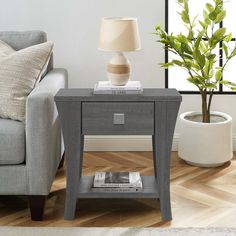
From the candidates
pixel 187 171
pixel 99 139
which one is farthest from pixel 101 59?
pixel 187 171

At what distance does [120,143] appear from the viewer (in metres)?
4.25

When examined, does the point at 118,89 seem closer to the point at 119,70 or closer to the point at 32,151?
the point at 119,70

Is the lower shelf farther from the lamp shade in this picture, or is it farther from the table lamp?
the lamp shade

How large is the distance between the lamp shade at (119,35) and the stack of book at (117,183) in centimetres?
68

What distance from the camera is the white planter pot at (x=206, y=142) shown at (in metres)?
3.81

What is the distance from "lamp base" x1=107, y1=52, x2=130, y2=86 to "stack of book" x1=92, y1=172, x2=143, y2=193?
19.5 inches

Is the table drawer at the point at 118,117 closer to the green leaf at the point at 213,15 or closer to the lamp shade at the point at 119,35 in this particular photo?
the lamp shade at the point at 119,35

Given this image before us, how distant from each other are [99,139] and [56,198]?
3.09 ft

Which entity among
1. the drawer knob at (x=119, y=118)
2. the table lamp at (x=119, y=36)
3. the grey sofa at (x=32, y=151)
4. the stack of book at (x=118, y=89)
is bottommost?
the grey sofa at (x=32, y=151)

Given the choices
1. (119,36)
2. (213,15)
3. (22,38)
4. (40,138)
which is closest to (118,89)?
(119,36)

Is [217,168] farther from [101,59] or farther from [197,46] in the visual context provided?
[101,59]

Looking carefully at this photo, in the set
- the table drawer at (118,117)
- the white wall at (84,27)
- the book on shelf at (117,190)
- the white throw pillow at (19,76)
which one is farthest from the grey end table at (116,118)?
the white wall at (84,27)

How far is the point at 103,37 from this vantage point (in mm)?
3049

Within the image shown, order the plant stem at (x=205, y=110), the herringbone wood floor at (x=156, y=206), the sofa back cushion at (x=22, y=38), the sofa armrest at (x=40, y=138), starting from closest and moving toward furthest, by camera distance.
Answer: the sofa armrest at (x=40, y=138), the herringbone wood floor at (x=156, y=206), the sofa back cushion at (x=22, y=38), the plant stem at (x=205, y=110)
